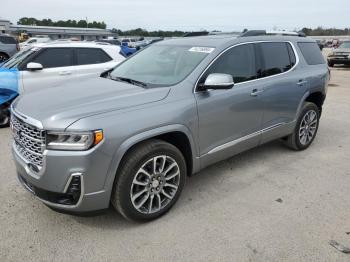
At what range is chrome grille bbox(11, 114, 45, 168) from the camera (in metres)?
2.74

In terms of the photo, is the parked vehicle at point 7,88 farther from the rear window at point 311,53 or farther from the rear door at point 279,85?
the rear window at point 311,53

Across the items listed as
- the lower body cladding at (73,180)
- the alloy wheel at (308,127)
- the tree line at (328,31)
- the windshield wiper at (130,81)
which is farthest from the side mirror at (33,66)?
the tree line at (328,31)

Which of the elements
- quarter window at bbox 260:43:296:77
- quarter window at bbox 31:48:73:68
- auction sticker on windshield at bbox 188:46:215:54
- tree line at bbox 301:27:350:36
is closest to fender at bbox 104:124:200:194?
auction sticker on windshield at bbox 188:46:215:54

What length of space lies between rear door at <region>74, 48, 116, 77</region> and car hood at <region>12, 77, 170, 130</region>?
11.5 feet

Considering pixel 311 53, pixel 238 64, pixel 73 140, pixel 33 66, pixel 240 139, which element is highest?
pixel 311 53

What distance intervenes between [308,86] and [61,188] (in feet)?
12.9

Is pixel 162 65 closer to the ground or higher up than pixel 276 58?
closer to the ground

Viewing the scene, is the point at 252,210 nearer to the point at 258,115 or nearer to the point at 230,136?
the point at 230,136

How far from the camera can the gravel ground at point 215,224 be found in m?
2.83

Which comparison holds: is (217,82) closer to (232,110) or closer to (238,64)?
(232,110)

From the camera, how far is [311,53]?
17.4 ft

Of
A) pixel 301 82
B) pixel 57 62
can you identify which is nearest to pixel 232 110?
pixel 301 82

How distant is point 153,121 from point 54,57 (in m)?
4.70

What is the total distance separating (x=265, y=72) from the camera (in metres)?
4.32
